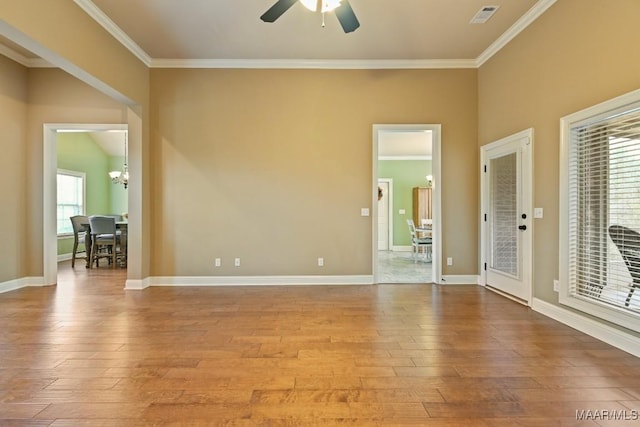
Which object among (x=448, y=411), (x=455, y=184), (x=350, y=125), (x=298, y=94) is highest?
(x=298, y=94)

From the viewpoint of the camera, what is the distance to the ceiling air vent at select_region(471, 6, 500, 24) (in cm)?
354

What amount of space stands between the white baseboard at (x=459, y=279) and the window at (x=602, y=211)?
162cm

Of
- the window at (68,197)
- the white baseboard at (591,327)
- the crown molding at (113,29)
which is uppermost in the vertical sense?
the crown molding at (113,29)

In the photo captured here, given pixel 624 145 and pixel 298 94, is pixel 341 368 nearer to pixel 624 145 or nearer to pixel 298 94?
pixel 624 145

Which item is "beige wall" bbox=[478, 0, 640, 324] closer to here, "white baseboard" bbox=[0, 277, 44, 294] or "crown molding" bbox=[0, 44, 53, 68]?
"crown molding" bbox=[0, 44, 53, 68]

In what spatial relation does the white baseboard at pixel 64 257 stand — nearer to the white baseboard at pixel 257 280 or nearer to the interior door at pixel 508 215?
the white baseboard at pixel 257 280

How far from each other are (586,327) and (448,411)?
6.74 ft

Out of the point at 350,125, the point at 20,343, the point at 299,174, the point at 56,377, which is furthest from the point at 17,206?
the point at 350,125

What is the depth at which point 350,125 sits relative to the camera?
485cm

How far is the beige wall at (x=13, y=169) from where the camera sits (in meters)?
4.53

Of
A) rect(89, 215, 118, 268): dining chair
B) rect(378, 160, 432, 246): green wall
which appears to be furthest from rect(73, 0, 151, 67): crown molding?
rect(378, 160, 432, 246): green wall

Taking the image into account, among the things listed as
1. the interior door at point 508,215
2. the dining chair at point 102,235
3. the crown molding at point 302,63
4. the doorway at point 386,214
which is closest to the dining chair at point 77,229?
the dining chair at point 102,235

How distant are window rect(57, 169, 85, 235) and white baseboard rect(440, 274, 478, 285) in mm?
8272

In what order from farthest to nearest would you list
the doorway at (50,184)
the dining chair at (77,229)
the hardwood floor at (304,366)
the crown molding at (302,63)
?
the dining chair at (77,229), the doorway at (50,184), the crown molding at (302,63), the hardwood floor at (304,366)
